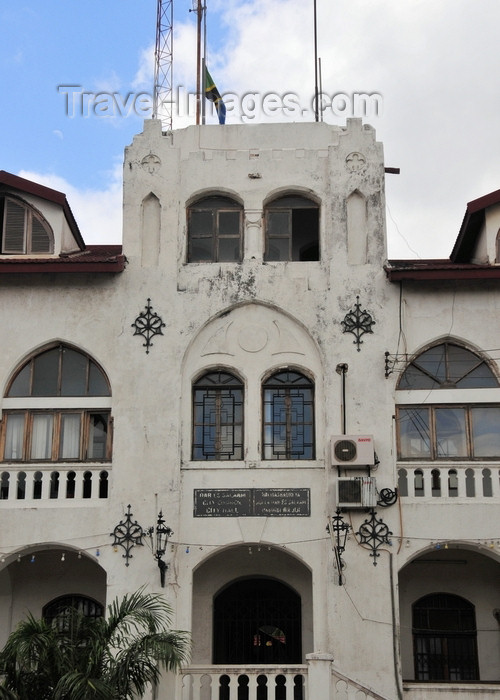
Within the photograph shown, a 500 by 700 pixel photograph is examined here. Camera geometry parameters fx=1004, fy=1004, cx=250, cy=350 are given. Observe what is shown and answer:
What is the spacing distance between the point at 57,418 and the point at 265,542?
14.6ft

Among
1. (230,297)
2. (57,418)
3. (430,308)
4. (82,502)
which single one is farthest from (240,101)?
(82,502)

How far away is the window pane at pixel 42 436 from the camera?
18.4 metres

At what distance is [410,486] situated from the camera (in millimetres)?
17828

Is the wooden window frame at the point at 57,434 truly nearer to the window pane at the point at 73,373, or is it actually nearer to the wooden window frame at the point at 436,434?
the window pane at the point at 73,373

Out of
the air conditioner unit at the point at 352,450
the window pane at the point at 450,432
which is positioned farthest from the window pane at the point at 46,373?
the window pane at the point at 450,432

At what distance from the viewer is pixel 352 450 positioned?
17.5 meters

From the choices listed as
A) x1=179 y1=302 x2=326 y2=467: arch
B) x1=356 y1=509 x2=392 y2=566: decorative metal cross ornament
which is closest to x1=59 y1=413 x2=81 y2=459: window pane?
x1=179 y1=302 x2=326 y2=467: arch

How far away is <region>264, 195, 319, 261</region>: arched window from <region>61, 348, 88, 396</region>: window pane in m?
4.09

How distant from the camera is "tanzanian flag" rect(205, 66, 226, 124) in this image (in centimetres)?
2136

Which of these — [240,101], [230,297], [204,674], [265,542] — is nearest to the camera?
[204,674]

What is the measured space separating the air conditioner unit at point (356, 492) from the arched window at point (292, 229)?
14.8ft

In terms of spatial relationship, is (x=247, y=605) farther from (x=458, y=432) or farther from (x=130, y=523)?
(x=458, y=432)

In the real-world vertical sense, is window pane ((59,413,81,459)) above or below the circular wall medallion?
below

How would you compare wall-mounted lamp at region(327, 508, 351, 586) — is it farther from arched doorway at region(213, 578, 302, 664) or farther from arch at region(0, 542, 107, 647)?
arch at region(0, 542, 107, 647)
